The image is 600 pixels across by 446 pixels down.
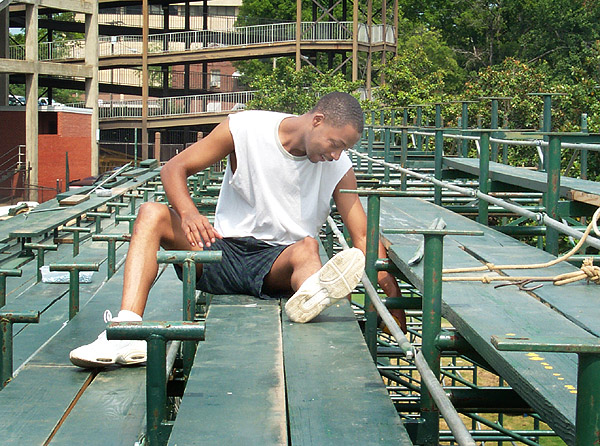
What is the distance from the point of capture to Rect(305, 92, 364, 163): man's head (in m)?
4.26

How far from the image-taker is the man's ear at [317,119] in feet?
14.1

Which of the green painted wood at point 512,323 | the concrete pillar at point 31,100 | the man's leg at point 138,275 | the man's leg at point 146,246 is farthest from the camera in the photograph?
the concrete pillar at point 31,100

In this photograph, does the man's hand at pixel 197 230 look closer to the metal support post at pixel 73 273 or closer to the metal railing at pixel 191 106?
the metal support post at pixel 73 273

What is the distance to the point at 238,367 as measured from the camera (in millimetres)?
3326

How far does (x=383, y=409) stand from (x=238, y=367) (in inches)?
26.4

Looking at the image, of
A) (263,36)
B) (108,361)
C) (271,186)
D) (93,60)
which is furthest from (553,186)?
(263,36)

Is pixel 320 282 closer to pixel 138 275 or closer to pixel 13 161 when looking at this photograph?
pixel 138 275

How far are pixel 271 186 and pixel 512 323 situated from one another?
1704 millimetres

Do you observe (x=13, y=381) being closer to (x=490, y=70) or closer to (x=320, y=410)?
(x=320, y=410)

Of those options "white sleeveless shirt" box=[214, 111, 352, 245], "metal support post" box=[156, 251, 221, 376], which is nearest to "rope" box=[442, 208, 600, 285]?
"white sleeveless shirt" box=[214, 111, 352, 245]

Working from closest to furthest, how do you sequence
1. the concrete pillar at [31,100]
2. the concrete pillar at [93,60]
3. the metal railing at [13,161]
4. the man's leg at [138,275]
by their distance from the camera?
the man's leg at [138,275], the concrete pillar at [31,100], the metal railing at [13,161], the concrete pillar at [93,60]

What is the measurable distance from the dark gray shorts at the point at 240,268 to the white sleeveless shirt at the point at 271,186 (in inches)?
2.2

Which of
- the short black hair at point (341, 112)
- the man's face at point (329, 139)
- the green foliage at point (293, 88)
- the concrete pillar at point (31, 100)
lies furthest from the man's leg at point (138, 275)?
the green foliage at point (293, 88)

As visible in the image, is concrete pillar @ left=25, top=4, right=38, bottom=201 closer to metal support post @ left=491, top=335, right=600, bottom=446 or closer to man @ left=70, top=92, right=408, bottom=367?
man @ left=70, top=92, right=408, bottom=367
